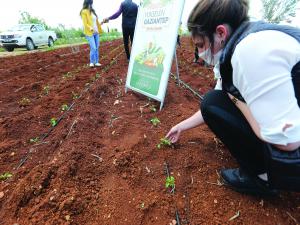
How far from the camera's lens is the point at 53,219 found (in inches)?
64.2

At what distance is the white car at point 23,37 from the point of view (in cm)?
1261

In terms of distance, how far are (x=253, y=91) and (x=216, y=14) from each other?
447 mm

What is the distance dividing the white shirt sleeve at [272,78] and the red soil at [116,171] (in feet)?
2.50

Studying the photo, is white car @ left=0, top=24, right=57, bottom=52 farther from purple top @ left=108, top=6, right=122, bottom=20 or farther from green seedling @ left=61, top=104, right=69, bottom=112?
green seedling @ left=61, top=104, right=69, bottom=112

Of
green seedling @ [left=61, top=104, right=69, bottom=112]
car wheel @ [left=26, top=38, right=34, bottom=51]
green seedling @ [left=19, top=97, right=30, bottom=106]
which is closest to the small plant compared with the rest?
green seedling @ [left=61, top=104, right=69, bottom=112]

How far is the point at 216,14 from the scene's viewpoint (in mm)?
1254

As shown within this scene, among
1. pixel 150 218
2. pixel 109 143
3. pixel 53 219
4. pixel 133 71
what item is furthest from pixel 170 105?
pixel 53 219

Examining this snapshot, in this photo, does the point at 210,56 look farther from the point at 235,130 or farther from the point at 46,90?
the point at 46,90

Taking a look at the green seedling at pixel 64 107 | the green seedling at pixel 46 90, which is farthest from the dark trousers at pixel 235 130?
the green seedling at pixel 46 90

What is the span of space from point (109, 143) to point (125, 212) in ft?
2.90

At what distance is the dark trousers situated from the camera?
149 cm

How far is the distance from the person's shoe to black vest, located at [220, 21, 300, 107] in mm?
606

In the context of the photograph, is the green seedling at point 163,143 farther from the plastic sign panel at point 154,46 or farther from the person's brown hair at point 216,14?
the person's brown hair at point 216,14

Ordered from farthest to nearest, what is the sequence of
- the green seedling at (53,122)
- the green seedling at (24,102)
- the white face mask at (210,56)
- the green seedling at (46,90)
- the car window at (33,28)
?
1. the car window at (33,28)
2. the green seedling at (46,90)
3. the green seedling at (24,102)
4. the green seedling at (53,122)
5. the white face mask at (210,56)
